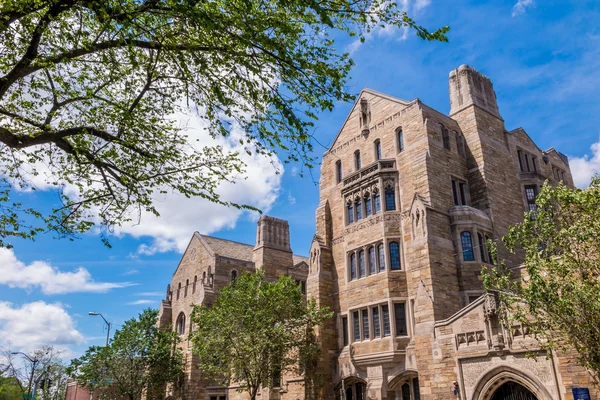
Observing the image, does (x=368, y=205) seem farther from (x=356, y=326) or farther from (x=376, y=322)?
(x=356, y=326)

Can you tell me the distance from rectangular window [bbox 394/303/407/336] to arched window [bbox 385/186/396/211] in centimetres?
555

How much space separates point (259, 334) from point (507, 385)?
13333 millimetres

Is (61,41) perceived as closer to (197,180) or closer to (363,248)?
(197,180)

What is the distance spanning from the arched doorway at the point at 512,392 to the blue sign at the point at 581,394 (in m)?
2.25

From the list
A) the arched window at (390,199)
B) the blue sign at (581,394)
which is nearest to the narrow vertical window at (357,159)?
the arched window at (390,199)

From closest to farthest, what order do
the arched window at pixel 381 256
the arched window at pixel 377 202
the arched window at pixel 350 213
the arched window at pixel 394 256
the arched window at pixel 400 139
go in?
the arched window at pixel 394 256
the arched window at pixel 381 256
the arched window at pixel 377 202
the arched window at pixel 400 139
the arched window at pixel 350 213

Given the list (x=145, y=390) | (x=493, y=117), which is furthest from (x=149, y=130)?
(x=145, y=390)

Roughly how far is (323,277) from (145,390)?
70.1 ft

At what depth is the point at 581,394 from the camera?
15.1 m

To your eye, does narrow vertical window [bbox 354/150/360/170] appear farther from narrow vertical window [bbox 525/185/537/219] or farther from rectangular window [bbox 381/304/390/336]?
narrow vertical window [bbox 525/185/537/219]

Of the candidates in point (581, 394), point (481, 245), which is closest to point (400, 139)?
point (481, 245)

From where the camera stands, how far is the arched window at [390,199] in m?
27.0

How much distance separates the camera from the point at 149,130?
1127 centimetres

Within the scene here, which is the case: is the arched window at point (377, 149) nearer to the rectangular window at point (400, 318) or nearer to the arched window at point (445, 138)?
the arched window at point (445, 138)
